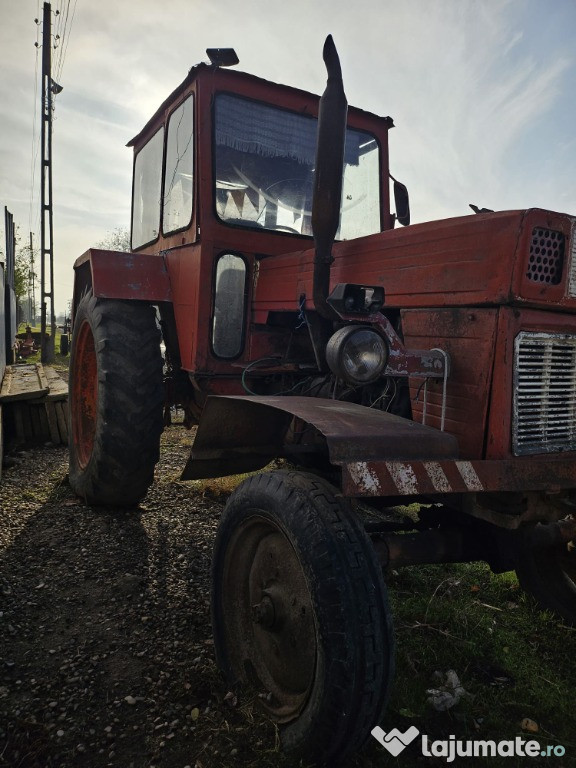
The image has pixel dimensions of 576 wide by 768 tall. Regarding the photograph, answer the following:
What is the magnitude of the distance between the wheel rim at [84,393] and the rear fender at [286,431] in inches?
78.3

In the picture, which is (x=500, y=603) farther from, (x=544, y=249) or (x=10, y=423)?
(x=10, y=423)

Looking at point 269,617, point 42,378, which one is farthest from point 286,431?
point 42,378

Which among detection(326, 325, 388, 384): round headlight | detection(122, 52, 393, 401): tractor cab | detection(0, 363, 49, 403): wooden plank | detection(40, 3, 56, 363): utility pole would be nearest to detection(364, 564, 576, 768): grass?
detection(326, 325, 388, 384): round headlight

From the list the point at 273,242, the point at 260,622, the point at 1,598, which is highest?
the point at 273,242

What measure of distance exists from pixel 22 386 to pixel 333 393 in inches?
194

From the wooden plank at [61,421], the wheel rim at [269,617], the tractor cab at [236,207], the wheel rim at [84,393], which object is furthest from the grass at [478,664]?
the wooden plank at [61,421]

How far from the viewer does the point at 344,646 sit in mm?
1504

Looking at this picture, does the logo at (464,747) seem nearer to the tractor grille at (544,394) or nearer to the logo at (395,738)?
the logo at (395,738)

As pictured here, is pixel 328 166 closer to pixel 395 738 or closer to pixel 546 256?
pixel 546 256

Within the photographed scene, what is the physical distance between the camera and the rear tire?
3.37m

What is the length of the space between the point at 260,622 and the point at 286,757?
1.30ft

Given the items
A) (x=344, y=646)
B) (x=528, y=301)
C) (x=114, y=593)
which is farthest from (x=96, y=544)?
(x=528, y=301)

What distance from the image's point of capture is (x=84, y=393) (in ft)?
14.6

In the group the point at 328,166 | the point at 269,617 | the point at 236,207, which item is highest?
the point at 236,207
